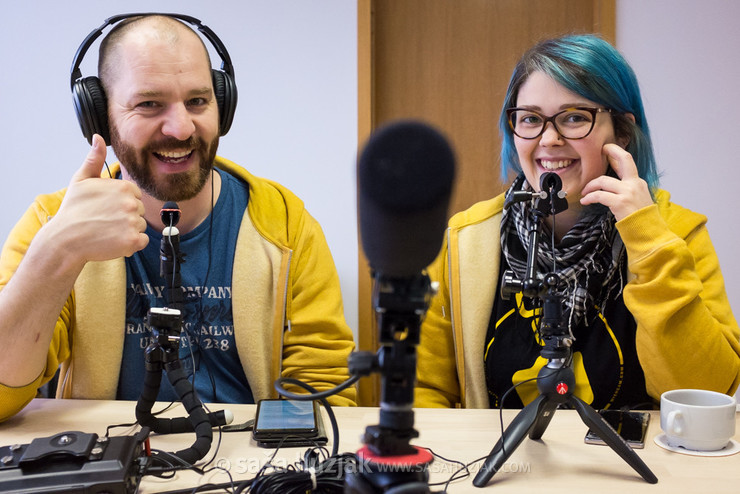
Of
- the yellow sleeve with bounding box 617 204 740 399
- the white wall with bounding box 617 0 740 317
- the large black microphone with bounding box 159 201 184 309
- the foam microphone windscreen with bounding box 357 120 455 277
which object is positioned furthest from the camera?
the white wall with bounding box 617 0 740 317

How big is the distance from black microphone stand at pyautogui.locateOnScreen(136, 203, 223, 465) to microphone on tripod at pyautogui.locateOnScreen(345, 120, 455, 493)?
0.47 metres

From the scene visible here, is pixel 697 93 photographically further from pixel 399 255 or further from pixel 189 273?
pixel 399 255

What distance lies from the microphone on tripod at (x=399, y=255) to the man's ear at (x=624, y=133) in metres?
1.08

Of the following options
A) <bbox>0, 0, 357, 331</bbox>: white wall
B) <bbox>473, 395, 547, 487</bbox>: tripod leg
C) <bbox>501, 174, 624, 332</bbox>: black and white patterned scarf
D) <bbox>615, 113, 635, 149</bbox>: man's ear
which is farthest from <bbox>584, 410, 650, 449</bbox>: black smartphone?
<bbox>0, 0, 357, 331</bbox>: white wall

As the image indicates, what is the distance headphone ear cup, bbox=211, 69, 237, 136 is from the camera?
1.46m

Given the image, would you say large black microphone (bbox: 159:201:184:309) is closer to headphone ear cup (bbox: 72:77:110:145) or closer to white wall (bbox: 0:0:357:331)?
headphone ear cup (bbox: 72:77:110:145)

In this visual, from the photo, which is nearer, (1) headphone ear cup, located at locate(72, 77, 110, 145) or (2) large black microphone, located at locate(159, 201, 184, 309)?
(2) large black microphone, located at locate(159, 201, 184, 309)

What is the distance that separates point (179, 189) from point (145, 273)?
21cm

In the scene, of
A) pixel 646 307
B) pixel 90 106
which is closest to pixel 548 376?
pixel 646 307

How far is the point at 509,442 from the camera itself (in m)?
0.92

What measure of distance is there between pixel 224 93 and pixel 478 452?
3.17 ft

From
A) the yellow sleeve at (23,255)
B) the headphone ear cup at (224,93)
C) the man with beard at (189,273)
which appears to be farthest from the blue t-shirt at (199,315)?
the headphone ear cup at (224,93)

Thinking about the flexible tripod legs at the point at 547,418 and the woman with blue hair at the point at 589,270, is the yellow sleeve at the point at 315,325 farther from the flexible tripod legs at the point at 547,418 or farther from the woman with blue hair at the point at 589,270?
the flexible tripod legs at the point at 547,418

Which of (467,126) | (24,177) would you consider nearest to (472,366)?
(467,126)
